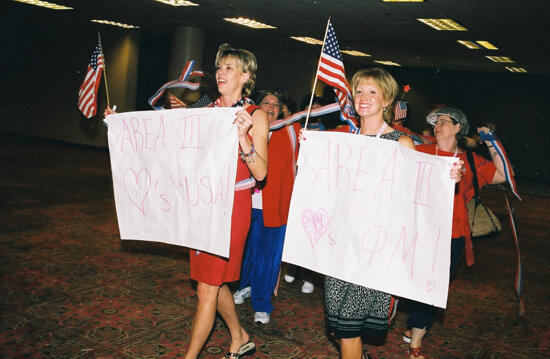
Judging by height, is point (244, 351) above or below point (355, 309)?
below

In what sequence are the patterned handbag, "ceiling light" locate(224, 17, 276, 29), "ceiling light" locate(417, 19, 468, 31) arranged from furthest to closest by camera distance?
"ceiling light" locate(224, 17, 276, 29) → "ceiling light" locate(417, 19, 468, 31) → the patterned handbag

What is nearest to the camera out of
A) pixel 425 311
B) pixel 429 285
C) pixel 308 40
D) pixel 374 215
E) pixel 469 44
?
pixel 429 285

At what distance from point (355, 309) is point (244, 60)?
1.40 meters

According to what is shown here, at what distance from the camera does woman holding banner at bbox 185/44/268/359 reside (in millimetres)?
2568

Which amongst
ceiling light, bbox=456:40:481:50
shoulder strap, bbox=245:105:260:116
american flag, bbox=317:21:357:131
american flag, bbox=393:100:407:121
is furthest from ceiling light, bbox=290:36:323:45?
shoulder strap, bbox=245:105:260:116

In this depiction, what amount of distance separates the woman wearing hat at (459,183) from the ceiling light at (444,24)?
7.34 metres

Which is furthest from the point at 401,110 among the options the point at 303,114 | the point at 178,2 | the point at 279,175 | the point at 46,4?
the point at 46,4

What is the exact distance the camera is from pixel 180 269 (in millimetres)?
4887

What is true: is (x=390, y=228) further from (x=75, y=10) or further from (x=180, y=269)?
(x=75, y=10)

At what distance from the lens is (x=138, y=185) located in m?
2.71

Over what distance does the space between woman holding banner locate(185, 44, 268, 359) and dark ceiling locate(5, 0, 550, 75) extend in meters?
6.70

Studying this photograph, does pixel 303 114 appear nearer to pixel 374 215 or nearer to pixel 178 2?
pixel 374 215

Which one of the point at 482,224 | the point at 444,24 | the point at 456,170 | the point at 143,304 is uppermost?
the point at 444,24

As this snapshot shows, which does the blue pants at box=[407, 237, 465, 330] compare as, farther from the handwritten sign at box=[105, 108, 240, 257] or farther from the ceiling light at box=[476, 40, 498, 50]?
the ceiling light at box=[476, 40, 498, 50]
